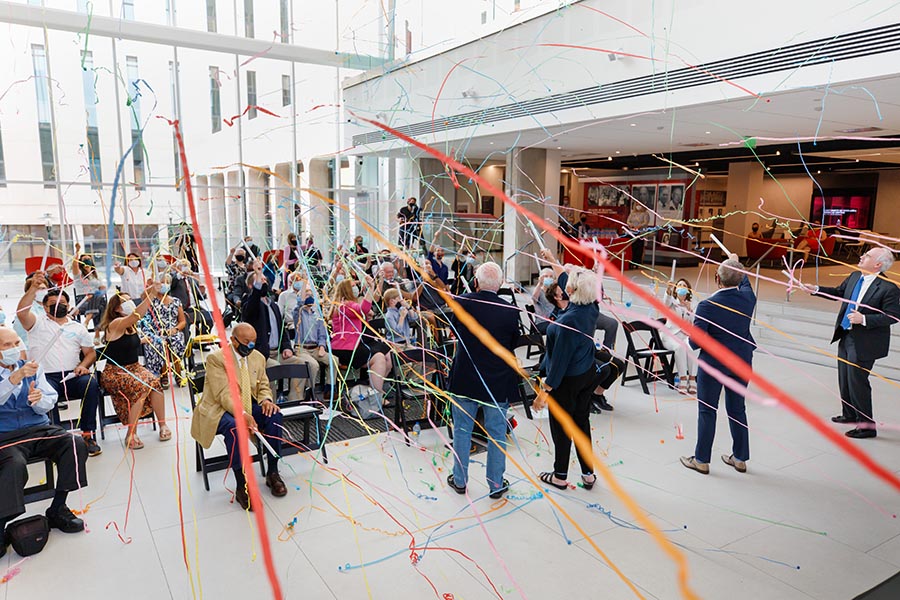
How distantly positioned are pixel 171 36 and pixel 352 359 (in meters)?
11.5

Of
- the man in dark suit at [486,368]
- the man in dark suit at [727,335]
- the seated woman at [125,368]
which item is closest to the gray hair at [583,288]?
the man in dark suit at [486,368]

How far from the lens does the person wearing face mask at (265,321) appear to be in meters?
5.98

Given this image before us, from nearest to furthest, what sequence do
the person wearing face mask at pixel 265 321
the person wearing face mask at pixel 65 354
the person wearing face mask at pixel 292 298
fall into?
the person wearing face mask at pixel 65 354
the person wearing face mask at pixel 265 321
the person wearing face mask at pixel 292 298

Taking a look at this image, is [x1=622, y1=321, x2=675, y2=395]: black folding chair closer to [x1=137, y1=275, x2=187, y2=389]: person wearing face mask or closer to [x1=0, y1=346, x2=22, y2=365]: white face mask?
[x1=137, y1=275, x2=187, y2=389]: person wearing face mask

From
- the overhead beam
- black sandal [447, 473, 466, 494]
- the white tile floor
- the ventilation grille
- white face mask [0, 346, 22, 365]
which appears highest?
the overhead beam

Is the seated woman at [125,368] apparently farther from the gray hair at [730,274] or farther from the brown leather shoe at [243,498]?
the gray hair at [730,274]

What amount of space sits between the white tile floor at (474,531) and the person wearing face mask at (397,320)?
1.30 m

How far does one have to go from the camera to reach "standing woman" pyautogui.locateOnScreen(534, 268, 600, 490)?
4016 millimetres

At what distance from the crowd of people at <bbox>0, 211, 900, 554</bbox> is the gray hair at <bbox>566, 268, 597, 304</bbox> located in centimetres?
1

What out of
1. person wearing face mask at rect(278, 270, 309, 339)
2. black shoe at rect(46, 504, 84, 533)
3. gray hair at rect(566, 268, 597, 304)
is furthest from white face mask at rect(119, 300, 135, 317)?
gray hair at rect(566, 268, 597, 304)

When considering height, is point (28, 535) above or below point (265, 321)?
below

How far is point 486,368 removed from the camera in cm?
394

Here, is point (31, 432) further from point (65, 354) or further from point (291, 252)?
point (291, 252)

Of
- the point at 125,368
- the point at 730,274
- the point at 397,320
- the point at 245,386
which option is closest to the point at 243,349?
the point at 245,386
